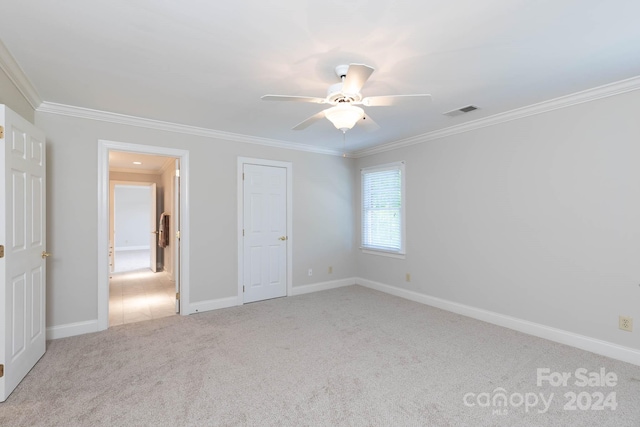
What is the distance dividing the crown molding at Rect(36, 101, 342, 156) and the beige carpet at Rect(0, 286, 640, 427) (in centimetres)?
232

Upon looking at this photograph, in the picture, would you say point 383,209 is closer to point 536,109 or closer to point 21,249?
point 536,109

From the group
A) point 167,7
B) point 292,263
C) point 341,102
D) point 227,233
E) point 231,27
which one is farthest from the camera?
point 292,263

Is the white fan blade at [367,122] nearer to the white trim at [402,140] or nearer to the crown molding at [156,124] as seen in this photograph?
the white trim at [402,140]

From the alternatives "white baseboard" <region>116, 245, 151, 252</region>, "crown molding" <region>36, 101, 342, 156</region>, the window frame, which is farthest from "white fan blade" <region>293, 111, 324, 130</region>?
"white baseboard" <region>116, 245, 151, 252</region>

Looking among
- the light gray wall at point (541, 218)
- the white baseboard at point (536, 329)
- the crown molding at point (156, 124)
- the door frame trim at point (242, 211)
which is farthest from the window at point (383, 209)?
the door frame trim at point (242, 211)

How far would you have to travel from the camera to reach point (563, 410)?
210cm

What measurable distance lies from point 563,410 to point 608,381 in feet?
2.31

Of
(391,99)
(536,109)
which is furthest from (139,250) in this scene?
(536,109)

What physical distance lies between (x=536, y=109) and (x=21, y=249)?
474 centimetres

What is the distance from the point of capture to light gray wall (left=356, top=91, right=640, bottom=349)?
284 centimetres

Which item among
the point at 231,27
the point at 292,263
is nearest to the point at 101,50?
the point at 231,27

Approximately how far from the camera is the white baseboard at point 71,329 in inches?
129

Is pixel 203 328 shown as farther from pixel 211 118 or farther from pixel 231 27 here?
pixel 231 27

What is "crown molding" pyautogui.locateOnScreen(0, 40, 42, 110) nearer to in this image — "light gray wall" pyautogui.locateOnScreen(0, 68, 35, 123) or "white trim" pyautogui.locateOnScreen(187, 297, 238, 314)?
"light gray wall" pyautogui.locateOnScreen(0, 68, 35, 123)
